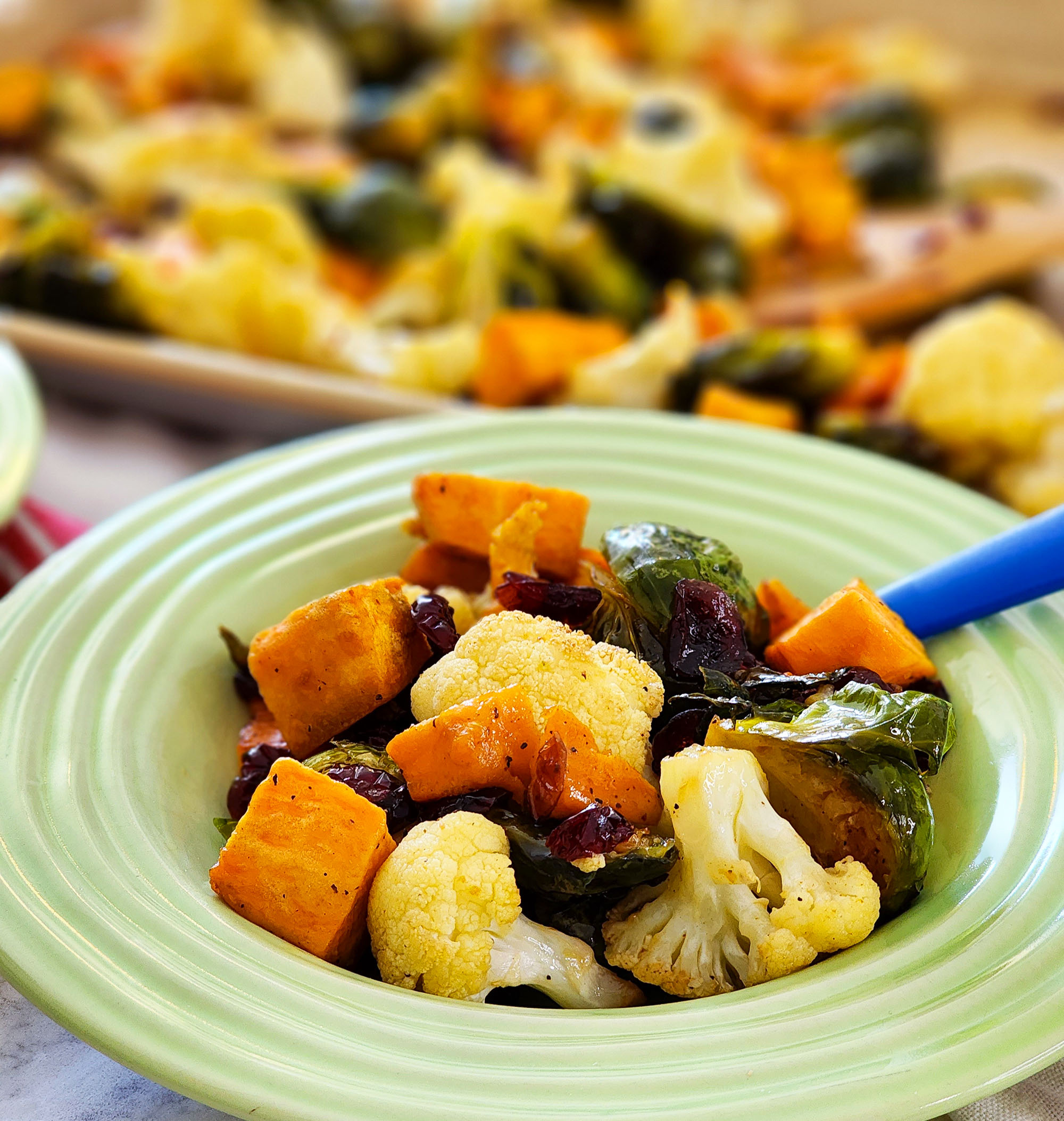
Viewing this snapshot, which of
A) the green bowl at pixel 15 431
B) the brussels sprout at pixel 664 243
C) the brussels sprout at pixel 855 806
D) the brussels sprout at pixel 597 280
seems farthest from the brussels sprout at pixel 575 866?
the brussels sprout at pixel 664 243

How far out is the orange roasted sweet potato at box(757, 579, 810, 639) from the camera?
1.25 meters

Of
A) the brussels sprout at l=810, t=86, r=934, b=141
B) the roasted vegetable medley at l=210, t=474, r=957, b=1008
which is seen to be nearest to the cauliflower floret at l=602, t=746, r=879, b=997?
the roasted vegetable medley at l=210, t=474, r=957, b=1008

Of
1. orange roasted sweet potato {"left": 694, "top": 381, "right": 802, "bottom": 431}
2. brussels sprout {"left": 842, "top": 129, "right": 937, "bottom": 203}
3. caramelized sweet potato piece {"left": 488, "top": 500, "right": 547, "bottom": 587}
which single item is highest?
caramelized sweet potato piece {"left": 488, "top": 500, "right": 547, "bottom": 587}

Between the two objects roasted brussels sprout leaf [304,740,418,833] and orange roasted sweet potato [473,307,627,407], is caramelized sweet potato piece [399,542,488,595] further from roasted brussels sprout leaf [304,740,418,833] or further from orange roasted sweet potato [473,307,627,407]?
orange roasted sweet potato [473,307,627,407]

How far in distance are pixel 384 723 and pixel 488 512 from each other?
0.87 ft

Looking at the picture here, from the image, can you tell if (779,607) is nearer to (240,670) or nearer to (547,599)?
(547,599)

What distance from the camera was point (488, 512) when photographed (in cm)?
126

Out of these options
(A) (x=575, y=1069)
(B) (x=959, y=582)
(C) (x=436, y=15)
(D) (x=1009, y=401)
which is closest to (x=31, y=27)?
(C) (x=436, y=15)

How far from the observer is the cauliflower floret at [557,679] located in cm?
104

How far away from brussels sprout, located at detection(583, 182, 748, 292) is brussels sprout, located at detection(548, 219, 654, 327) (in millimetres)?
48

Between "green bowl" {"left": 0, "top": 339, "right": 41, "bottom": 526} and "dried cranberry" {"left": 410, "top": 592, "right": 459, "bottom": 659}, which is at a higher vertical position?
"green bowl" {"left": 0, "top": 339, "right": 41, "bottom": 526}

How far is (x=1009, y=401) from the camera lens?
1.96 metres

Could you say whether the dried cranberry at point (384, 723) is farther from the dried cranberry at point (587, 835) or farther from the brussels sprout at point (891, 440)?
the brussels sprout at point (891, 440)

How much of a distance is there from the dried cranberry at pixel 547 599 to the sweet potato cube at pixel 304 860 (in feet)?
0.93
